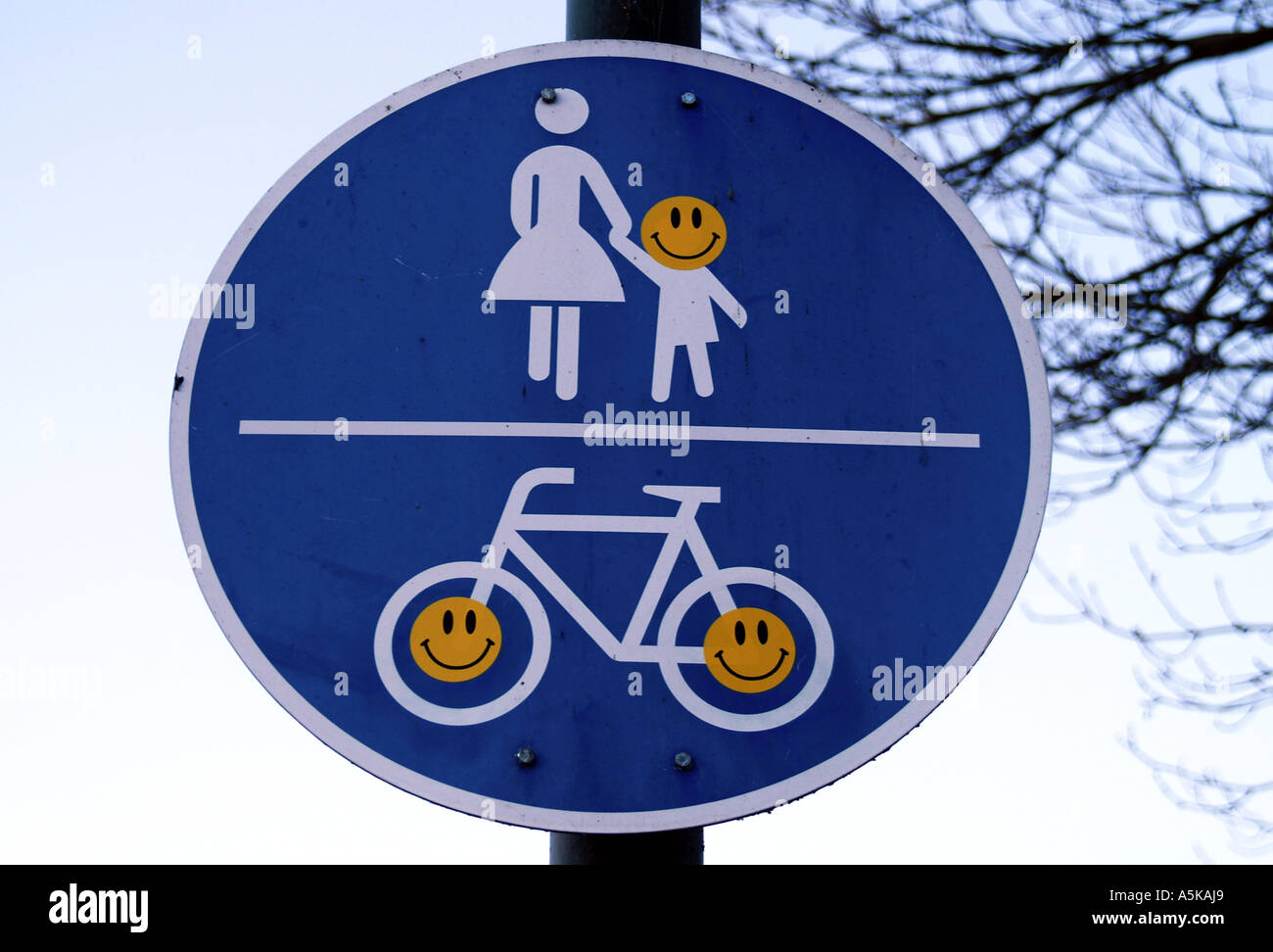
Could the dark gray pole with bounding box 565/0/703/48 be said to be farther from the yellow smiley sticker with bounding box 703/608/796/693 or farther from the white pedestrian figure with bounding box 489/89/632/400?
the yellow smiley sticker with bounding box 703/608/796/693

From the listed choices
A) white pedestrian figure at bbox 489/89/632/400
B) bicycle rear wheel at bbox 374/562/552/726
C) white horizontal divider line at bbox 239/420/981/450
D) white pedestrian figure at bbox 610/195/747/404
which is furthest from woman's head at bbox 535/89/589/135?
bicycle rear wheel at bbox 374/562/552/726

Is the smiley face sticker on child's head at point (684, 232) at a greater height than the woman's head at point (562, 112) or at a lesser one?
lesser

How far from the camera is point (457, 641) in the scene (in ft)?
4.58

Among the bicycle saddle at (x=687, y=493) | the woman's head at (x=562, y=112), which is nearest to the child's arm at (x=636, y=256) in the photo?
the woman's head at (x=562, y=112)

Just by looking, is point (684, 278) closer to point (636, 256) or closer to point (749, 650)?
point (636, 256)

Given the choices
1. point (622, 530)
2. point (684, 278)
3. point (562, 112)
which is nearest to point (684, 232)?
point (684, 278)

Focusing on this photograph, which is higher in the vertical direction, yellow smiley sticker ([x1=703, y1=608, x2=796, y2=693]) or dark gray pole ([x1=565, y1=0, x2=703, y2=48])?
dark gray pole ([x1=565, y1=0, x2=703, y2=48])

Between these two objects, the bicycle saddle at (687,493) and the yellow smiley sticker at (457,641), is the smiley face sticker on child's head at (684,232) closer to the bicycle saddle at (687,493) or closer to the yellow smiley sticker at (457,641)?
the bicycle saddle at (687,493)

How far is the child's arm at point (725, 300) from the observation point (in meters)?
1.50

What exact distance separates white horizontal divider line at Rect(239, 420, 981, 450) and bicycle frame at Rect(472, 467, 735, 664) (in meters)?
0.05

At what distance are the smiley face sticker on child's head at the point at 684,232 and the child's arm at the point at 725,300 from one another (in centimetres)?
2

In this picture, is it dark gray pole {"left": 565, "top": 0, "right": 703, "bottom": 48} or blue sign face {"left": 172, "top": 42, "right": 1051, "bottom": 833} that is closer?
blue sign face {"left": 172, "top": 42, "right": 1051, "bottom": 833}

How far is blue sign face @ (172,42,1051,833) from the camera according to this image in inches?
53.9

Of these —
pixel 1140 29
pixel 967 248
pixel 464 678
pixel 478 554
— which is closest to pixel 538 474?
pixel 478 554
